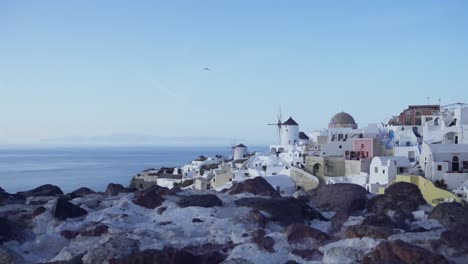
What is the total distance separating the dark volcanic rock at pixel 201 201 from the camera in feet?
95.7

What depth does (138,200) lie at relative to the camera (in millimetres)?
29953

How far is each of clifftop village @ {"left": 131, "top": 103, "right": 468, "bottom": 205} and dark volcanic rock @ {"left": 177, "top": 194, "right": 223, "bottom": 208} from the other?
1385cm

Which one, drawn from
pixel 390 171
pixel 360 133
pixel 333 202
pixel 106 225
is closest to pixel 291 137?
pixel 360 133

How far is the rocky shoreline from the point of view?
19.7 m

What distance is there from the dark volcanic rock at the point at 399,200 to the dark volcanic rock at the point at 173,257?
1148 cm

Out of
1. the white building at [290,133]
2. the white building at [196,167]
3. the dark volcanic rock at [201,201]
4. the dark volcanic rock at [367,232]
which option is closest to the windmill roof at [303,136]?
the white building at [290,133]

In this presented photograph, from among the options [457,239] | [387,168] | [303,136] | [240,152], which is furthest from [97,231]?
[240,152]

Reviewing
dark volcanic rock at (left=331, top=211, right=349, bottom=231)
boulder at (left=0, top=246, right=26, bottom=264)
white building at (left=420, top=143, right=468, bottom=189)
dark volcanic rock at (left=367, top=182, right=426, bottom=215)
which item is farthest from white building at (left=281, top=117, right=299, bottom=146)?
boulder at (left=0, top=246, right=26, bottom=264)

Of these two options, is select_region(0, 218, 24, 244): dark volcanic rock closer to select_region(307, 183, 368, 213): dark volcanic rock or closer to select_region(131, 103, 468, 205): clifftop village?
select_region(307, 183, 368, 213): dark volcanic rock

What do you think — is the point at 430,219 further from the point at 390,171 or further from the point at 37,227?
the point at 37,227

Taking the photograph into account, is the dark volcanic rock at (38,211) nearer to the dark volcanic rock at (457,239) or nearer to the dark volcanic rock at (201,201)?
the dark volcanic rock at (201,201)

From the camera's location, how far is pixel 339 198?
32031mm

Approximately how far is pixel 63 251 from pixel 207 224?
7312mm

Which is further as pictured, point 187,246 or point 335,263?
point 187,246
